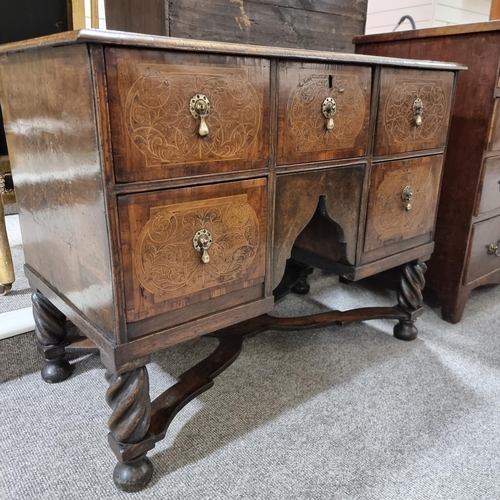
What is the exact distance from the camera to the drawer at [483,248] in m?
1.53

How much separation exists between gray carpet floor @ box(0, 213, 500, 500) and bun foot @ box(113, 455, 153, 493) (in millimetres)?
18

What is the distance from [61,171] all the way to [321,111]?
0.50 meters

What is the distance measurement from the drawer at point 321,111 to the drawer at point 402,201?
0.40 ft

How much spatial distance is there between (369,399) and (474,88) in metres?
0.94

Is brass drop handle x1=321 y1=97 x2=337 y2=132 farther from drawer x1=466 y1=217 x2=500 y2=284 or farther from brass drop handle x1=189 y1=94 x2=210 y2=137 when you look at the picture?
drawer x1=466 y1=217 x2=500 y2=284

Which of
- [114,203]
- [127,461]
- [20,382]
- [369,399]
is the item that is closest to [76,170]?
[114,203]

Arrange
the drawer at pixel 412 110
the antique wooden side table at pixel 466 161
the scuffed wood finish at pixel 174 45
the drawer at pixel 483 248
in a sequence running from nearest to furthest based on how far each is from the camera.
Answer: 1. the scuffed wood finish at pixel 174 45
2. the drawer at pixel 412 110
3. the antique wooden side table at pixel 466 161
4. the drawer at pixel 483 248

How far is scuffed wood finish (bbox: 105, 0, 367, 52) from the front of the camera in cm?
116

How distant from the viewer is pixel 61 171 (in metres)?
0.83

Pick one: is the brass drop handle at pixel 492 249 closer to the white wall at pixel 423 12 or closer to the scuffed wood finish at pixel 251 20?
the scuffed wood finish at pixel 251 20

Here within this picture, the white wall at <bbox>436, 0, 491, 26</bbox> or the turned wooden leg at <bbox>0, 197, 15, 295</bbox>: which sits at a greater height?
the white wall at <bbox>436, 0, 491, 26</bbox>

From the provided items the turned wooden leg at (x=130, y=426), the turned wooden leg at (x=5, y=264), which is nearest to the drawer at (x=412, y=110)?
the turned wooden leg at (x=130, y=426)

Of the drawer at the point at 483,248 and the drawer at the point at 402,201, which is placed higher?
the drawer at the point at 402,201

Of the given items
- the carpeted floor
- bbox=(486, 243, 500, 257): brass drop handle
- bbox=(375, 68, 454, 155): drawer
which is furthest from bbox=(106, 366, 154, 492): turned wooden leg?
bbox=(486, 243, 500, 257): brass drop handle
